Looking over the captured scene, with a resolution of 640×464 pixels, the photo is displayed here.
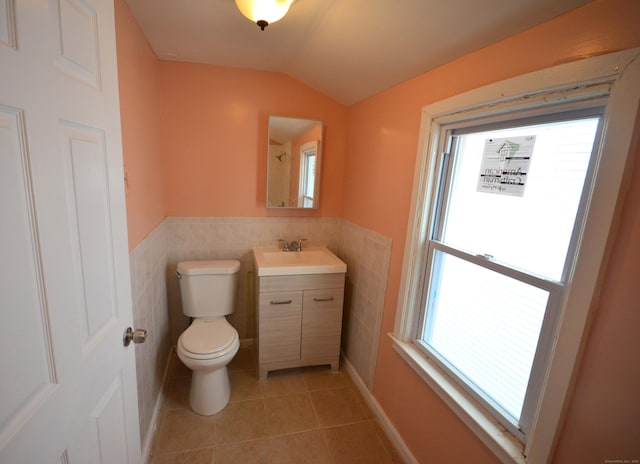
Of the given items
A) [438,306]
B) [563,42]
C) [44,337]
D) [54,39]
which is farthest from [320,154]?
[44,337]

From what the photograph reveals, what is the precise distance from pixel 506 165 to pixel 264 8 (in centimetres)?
117

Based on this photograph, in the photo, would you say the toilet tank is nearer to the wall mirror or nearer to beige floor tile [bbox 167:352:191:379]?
beige floor tile [bbox 167:352:191:379]

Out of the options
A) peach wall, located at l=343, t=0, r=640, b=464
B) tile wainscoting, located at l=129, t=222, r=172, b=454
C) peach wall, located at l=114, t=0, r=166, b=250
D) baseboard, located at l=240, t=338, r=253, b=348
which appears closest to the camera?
peach wall, located at l=343, t=0, r=640, b=464

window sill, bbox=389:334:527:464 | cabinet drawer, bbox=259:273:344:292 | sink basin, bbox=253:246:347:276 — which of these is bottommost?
window sill, bbox=389:334:527:464

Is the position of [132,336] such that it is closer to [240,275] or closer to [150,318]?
[150,318]

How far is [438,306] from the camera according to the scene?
5.18 feet

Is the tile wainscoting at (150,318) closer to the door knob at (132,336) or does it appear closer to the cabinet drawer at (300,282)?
the door knob at (132,336)

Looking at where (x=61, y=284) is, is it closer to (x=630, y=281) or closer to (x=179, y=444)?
(x=630, y=281)

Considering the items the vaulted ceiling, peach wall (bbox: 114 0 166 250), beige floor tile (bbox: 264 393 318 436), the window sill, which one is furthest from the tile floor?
the vaulted ceiling

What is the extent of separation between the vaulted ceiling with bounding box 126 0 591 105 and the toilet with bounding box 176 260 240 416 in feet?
4.88

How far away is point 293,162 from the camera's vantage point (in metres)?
2.42

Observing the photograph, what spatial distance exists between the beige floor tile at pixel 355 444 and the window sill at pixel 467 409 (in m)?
0.60

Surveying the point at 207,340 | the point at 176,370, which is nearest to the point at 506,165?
the point at 207,340

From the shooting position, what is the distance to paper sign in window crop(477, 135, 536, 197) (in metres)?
1.09
